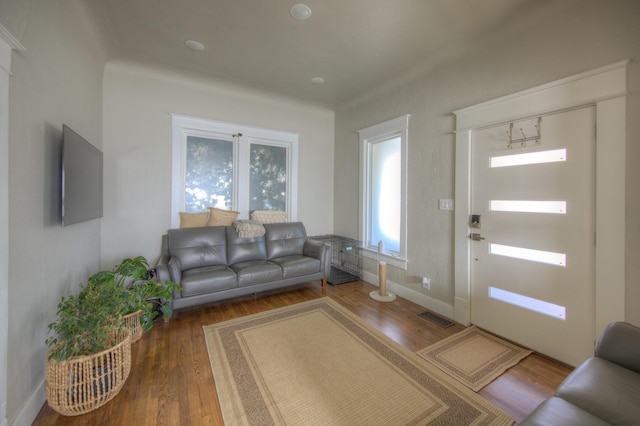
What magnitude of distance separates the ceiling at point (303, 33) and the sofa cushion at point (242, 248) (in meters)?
2.16

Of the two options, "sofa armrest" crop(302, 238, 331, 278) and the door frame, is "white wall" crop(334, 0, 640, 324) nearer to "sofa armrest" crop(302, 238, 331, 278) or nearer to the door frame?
the door frame

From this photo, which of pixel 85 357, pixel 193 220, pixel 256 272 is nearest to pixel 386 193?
pixel 256 272

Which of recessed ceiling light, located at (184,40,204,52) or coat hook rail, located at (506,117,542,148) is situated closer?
coat hook rail, located at (506,117,542,148)

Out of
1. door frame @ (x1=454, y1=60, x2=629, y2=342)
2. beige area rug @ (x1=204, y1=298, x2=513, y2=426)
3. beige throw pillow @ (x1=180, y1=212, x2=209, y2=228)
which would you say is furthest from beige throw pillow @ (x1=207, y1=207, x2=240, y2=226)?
door frame @ (x1=454, y1=60, x2=629, y2=342)

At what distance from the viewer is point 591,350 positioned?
76.8 inches

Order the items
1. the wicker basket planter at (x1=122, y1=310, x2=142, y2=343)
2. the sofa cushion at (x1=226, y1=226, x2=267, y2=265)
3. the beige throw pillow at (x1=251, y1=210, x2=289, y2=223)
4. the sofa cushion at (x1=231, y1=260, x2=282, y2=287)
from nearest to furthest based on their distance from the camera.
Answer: the wicker basket planter at (x1=122, y1=310, x2=142, y2=343) → the sofa cushion at (x1=231, y1=260, x2=282, y2=287) → the sofa cushion at (x1=226, y1=226, x2=267, y2=265) → the beige throw pillow at (x1=251, y1=210, x2=289, y2=223)

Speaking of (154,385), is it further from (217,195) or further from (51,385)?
(217,195)

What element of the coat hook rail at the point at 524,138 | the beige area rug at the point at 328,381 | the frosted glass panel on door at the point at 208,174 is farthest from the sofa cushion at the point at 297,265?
the coat hook rail at the point at 524,138

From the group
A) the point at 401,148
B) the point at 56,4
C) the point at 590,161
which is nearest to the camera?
the point at 56,4

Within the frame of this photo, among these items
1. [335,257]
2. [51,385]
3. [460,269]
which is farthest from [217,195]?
[460,269]

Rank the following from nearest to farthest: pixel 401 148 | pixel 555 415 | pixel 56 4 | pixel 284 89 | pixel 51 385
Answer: pixel 555 415 < pixel 51 385 < pixel 56 4 < pixel 401 148 < pixel 284 89

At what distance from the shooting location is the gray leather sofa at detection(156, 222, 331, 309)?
2824mm

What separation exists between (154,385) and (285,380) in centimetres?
92

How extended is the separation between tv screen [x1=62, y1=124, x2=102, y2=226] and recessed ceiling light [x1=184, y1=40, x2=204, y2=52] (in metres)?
1.41
